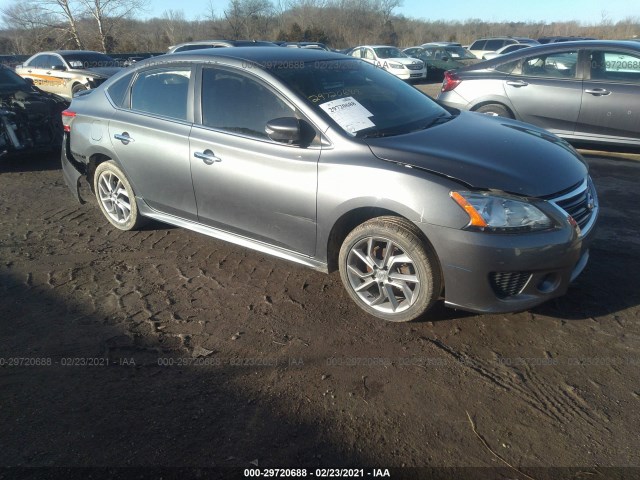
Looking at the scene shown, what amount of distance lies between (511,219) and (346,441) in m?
1.54

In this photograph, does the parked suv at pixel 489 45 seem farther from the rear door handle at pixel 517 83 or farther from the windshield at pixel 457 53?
the rear door handle at pixel 517 83

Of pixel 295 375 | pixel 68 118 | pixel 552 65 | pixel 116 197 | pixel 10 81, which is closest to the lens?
pixel 295 375

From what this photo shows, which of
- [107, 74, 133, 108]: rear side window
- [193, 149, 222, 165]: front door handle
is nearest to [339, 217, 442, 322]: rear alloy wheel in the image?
[193, 149, 222, 165]: front door handle

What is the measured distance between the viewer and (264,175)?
11.8 ft

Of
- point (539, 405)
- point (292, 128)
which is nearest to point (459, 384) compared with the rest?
point (539, 405)

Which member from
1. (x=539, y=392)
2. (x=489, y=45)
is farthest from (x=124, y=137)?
(x=489, y=45)

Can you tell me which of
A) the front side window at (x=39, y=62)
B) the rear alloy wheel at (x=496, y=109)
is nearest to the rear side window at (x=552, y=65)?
the rear alloy wheel at (x=496, y=109)

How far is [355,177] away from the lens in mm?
3199

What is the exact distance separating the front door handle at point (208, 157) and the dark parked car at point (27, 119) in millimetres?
4928

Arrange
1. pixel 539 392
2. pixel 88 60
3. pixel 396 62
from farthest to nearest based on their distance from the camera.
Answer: pixel 396 62 < pixel 88 60 < pixel 539 392

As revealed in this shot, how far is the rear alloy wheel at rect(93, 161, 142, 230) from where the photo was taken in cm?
474

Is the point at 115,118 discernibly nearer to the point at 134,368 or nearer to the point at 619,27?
the point at 134,368

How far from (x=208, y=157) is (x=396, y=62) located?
61.7 ft

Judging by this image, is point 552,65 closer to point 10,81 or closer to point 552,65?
point 552,65
